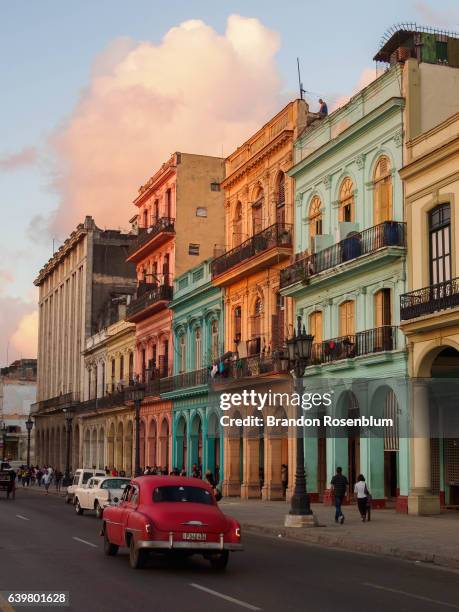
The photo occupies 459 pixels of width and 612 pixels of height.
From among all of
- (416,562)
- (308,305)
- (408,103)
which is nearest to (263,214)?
(308,305)

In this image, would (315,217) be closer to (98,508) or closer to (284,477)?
(284,477)

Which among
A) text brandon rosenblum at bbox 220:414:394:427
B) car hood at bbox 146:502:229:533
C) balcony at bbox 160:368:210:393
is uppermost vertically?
balcony at bbox 160:368:210:393

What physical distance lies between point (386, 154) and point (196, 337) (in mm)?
20226

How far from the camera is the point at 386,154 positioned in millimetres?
32719

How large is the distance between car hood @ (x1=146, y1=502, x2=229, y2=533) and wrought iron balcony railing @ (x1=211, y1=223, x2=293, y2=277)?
81.0 ft

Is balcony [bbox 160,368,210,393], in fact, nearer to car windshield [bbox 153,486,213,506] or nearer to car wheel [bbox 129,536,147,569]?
car windshield [bbox 153,486,213,506]

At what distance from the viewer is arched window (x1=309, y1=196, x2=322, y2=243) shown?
37.9 metres

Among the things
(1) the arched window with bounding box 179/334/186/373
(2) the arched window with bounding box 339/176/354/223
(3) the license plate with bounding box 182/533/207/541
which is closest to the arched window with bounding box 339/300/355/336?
(2) the arched window with bounding box 339/176/354/223

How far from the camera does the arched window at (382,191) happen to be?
32625 millimetres

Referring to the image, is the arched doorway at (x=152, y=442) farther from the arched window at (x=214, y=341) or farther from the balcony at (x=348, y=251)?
the balcony at (x=348, y=251)

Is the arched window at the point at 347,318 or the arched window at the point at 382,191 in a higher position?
the arched window at the point at 382,191

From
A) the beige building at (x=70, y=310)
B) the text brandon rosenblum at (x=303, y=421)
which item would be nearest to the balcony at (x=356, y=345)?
the text brandon rosenblum at (x=303, y=421)

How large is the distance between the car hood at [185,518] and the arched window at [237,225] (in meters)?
31.0

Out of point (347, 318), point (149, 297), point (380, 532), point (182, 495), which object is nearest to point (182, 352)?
point (149, 297)
